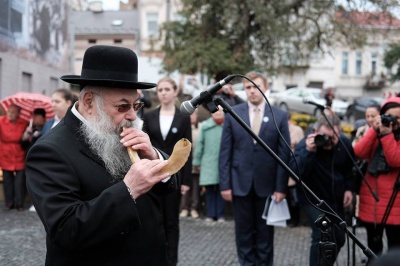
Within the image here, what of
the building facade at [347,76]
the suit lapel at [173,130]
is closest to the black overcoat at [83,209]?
the suit lapel at [173,130]

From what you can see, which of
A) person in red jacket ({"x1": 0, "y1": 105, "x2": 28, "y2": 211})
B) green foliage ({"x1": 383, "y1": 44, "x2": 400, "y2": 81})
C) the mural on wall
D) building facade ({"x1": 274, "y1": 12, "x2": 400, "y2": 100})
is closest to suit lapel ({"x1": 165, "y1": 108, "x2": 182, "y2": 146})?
person in red jacket ({"x1": 0, "y1": 105, "x2": 28, "y2": 211})

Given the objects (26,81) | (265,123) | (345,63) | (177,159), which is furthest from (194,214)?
(345,63)

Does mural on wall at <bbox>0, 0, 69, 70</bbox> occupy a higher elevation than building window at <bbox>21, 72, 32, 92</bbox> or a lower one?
higher

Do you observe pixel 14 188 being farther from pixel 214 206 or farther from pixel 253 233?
pixel 253 233

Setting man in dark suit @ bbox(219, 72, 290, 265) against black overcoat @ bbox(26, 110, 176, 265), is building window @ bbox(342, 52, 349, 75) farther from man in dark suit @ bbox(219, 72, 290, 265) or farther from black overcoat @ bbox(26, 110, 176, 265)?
black overcoat @ bbox(26, 110, 176, 265)

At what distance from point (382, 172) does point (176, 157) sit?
334 centimetres

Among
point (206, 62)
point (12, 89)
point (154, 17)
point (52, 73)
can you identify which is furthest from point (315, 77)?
point (12, 89)

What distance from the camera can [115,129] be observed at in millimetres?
2744

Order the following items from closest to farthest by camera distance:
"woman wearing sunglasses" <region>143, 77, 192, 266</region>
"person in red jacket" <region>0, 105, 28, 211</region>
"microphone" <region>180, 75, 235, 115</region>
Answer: "microphone" <region>180, 75, 235, 115</region> < "woman wearing sunglasses" <region>143, 77, 192, 266</region> < "person in red jacket" <region>0, 105, 28, 211</region>

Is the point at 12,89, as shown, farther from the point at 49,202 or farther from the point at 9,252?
the point at 49,202

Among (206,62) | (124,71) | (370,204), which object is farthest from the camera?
(206,62)

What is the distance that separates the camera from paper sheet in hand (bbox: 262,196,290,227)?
5543 mm

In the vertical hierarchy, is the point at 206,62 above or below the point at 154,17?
below

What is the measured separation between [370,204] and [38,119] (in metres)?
6.36
